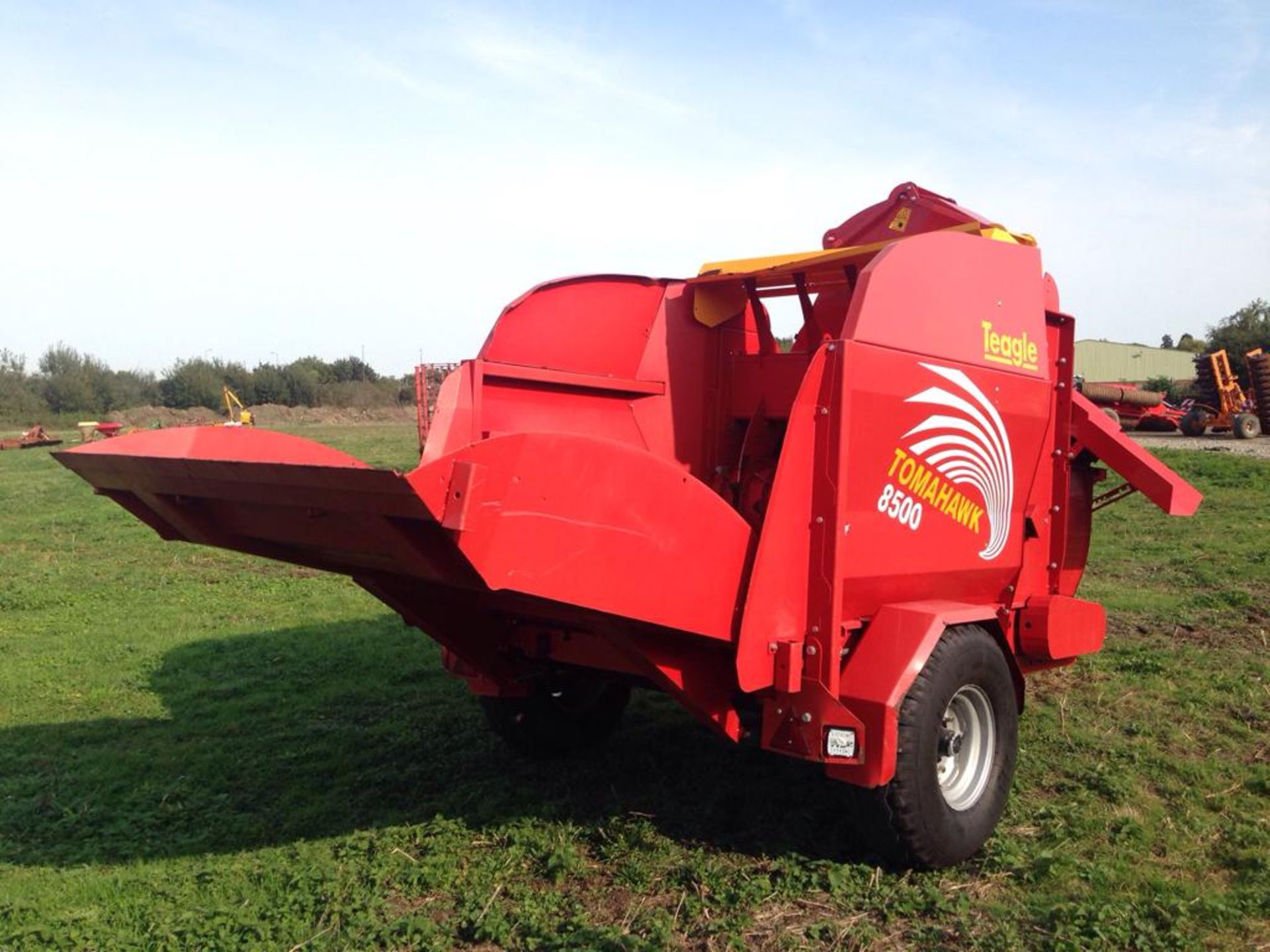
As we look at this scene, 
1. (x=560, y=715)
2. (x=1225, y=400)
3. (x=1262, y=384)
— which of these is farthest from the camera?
(x=1225, y=400)

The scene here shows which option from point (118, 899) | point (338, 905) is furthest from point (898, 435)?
point (118, 899)

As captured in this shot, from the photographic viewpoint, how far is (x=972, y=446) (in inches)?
173

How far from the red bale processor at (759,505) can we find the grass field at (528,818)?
40 cm

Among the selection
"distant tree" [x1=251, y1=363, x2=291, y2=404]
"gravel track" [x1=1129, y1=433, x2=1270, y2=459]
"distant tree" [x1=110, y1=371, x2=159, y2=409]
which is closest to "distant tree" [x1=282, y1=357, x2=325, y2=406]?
"distant tree" [x1=251, y1=363, x2=291, y2=404]

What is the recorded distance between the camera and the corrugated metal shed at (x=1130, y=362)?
5653cm

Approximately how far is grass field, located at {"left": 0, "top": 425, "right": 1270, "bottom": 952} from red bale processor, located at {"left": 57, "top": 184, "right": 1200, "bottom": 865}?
0.40 m

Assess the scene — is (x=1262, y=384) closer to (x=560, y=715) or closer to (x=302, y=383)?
(x=560, y=715)

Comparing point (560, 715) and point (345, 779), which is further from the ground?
point (560, 715)

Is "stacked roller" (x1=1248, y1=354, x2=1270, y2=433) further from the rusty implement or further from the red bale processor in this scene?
the rusty implement

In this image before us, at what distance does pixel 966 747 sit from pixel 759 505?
1.33 meters

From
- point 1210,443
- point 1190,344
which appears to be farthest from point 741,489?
point 1190,344

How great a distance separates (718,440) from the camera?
514cm

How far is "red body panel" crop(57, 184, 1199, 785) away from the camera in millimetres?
3090

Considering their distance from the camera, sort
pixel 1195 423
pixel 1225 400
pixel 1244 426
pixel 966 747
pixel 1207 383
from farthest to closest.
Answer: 1. pixel 1207 383
2. pixel 1225 400
3. pixel 1195 423
4. pixel 1244 426
5. pixel 966 747
